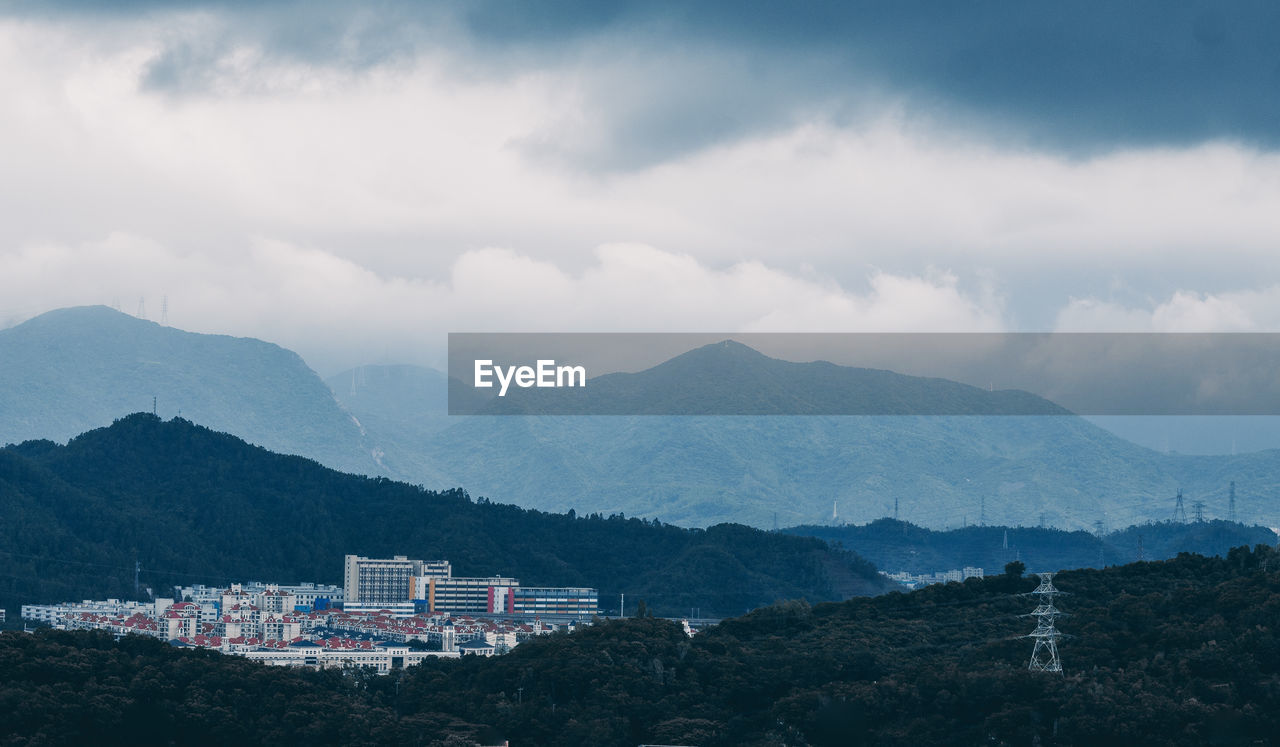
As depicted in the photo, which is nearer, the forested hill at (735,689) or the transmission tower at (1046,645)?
the forested hill at (735,689)

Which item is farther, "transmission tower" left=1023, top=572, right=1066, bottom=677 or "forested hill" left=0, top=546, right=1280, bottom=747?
"transmission tower" left=1023, top=572, right=1066, bottom=677

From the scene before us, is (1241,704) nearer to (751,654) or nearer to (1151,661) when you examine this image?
(1151,661)

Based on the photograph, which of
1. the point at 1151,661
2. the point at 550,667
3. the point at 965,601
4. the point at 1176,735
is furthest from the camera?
the point at 965,601

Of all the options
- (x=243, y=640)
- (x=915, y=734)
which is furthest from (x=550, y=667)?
(x=243, y=640)

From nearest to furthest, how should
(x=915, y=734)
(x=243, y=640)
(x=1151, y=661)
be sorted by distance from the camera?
1. (x=915, y=734)
2. (x=1151, y=661)
3. (x=243, y=640)

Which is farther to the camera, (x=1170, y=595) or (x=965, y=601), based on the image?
(x=965, y=601)

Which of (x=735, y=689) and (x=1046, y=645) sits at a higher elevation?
(x=1046, y=645)
